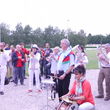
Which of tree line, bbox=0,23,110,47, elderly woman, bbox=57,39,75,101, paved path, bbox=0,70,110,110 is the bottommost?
paved path, bbox=0,70,110,110

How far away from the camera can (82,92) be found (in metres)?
5.12

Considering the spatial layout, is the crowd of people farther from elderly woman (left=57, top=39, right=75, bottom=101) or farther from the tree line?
the tree line

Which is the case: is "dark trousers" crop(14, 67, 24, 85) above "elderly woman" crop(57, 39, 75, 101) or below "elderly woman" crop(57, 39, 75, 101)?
below

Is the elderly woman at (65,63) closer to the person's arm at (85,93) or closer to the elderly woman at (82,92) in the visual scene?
the elderly woman at (82,92)

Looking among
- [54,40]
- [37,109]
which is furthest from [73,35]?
[37,109]

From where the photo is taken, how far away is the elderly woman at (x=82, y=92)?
5020 mm

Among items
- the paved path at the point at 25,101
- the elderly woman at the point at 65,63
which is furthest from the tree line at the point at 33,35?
the elderly woman at the point at 65,63

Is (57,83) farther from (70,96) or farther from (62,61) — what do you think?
(70,96)

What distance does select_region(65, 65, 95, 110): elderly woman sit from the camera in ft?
16.5

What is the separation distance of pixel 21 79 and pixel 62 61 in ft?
18.4

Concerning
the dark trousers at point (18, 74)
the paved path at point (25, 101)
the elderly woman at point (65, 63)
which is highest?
the elderly woman at point (65, 63)

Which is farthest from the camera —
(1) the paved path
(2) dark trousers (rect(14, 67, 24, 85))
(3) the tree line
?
(3) the tree line

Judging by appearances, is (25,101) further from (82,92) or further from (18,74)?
(18,74)

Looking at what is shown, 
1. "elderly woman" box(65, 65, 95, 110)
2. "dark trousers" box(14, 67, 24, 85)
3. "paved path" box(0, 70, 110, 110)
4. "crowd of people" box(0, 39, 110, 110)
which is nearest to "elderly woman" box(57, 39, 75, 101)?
"crowd of people" box(0, 39, 110, 110)
